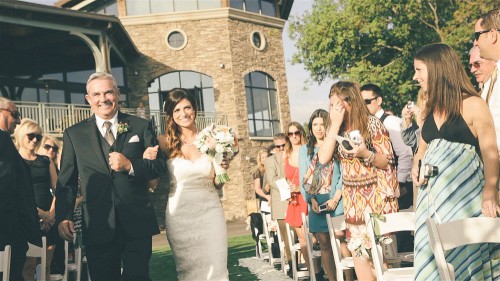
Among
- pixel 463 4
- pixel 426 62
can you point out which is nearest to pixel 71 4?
pixel 463 4

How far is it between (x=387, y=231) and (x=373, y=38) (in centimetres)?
2087

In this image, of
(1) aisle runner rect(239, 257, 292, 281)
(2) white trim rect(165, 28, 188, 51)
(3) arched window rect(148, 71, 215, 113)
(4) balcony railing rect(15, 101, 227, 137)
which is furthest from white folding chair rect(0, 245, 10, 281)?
(2) white trim rect(165, 28, 188, 51)

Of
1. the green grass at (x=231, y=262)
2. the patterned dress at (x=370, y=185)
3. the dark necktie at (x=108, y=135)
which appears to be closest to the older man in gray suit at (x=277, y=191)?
the green grass at (x=231, y=262)

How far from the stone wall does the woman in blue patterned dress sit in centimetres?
1927

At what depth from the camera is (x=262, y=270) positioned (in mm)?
9289

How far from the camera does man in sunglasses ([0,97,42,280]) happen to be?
14.6ft

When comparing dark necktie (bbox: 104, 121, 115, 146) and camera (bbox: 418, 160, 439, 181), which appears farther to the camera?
dark necktie (bbox: 104, 121, 115, 146)

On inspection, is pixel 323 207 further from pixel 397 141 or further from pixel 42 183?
pixel 42 183

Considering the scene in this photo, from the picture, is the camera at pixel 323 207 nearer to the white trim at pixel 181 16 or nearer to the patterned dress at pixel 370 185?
the patterned dress at pixel 370 185

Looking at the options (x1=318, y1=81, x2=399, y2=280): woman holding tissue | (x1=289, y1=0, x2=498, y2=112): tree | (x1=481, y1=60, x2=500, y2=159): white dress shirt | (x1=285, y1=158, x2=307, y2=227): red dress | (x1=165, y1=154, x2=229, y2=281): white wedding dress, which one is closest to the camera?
(x1=481, y1=60, x2=500, y2=159): white dress shirt

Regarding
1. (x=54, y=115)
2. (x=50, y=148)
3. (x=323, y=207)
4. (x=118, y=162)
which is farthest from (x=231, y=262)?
(x=54, y=115)

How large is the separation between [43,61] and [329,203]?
19.9 m

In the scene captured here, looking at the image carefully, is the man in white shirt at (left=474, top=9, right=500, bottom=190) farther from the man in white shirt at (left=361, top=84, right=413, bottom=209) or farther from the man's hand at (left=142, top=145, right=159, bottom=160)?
the man in white shirt at (left=361, top=84, right=413, bottom=209)

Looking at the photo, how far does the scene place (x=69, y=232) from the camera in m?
4.27
